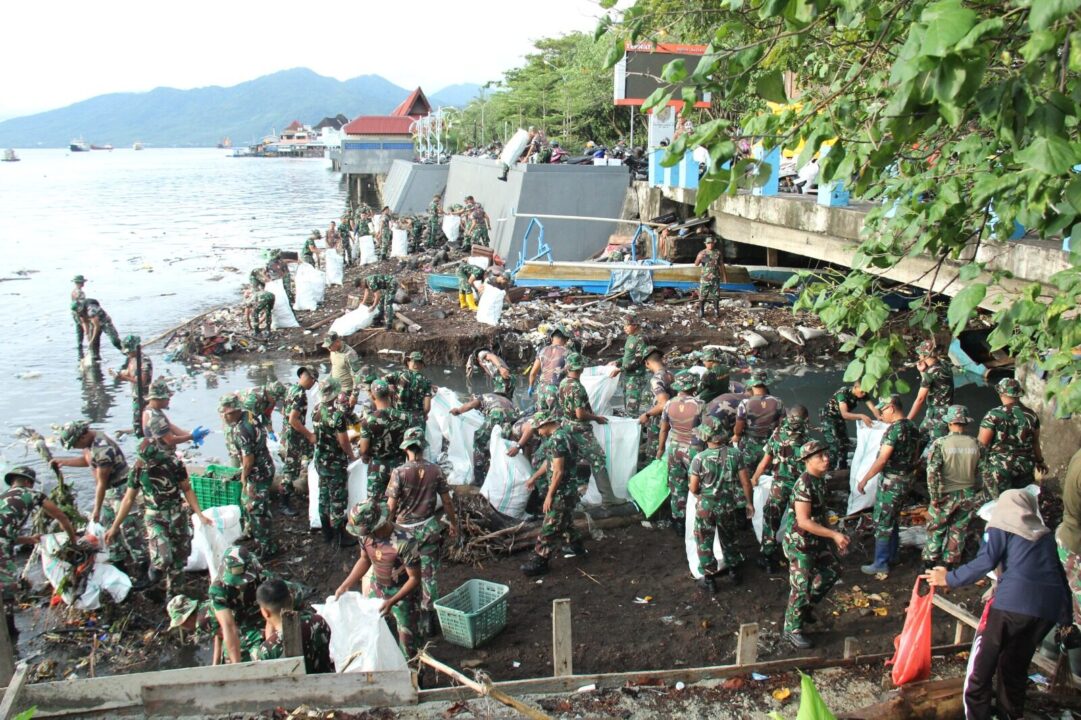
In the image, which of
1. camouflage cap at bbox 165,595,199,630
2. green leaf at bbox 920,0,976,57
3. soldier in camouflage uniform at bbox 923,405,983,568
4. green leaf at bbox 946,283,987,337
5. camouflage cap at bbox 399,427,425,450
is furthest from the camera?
soldier in camouflage uniform at bbox 923,405,983,568

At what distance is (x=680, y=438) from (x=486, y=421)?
1918 mm

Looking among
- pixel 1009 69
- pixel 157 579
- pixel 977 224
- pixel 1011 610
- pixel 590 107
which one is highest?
pixel 590 107

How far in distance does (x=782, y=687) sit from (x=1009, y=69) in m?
3.24

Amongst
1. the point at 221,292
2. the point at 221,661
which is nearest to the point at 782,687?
the point at 221,661

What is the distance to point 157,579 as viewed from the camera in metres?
6.39

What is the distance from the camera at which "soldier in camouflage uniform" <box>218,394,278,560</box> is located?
666 centimetres

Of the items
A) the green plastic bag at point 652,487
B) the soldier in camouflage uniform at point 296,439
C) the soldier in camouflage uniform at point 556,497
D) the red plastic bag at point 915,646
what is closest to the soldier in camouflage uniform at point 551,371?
the soldier in camouflage uniform at point 556,497

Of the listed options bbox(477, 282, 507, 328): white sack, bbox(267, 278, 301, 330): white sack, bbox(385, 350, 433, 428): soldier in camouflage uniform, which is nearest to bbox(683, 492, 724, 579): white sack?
bbox(385, 350, 433, 428): soldier in camouflage uniform

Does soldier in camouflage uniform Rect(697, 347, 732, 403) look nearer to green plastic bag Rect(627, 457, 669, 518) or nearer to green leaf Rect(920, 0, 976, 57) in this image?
green plastic bag Rect(627, 457, 669, 518)

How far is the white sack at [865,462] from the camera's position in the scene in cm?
713

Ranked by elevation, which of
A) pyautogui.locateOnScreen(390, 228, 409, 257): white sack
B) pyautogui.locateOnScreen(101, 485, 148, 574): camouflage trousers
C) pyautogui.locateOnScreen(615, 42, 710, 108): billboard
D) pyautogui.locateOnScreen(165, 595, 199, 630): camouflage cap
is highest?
pyautogui.locateOnScreen(615, 42, 710, 108): billboard

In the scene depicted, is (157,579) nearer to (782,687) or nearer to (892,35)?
(782,687)

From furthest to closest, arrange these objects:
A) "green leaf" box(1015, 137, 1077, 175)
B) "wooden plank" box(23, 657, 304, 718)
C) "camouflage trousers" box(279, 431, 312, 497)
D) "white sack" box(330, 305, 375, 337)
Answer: "white sack" box(330, 305, 375, 337), "camouflage trousers" box(279, 431, 312, 497), "wooden plank" box(23, 657, 304, 718), "green leaf" box(1015, 137, 1077, 175)

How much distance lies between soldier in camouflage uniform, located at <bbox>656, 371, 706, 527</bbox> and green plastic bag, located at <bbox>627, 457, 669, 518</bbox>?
0.08 m
